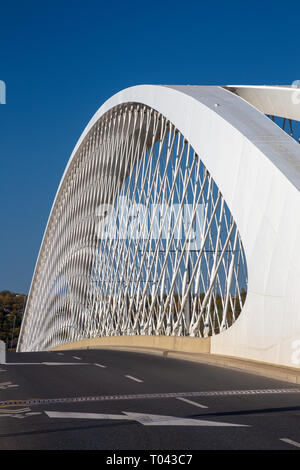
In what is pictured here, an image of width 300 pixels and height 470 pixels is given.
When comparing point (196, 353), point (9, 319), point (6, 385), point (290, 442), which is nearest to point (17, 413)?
point (290, 442)

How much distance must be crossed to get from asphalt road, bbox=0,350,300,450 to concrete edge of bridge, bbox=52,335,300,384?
0.35 metres

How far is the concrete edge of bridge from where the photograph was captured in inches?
613

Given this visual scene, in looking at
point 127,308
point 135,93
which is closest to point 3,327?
point 127,308

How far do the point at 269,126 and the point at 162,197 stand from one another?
1366cm

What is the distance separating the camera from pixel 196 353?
2317cm

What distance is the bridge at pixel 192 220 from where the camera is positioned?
18.3 m

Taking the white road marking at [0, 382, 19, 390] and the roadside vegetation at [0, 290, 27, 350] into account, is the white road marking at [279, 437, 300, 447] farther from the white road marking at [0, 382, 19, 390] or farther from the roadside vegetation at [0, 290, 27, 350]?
the roadside vegetation at [0, 290, 27, 350]

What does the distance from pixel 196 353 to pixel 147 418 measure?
14.1 m

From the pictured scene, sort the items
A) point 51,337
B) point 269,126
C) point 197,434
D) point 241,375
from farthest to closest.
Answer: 1. point 51,337
2. point 269,126
3. point 241,375
4. point 197,434

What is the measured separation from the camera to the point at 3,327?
150 metres

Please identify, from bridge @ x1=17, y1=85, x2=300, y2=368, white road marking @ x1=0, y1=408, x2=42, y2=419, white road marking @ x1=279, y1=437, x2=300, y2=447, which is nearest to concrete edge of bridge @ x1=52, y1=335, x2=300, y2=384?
bridge @ x1=17, y1=85, x2=300, y2=368

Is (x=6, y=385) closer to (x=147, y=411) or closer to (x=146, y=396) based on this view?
(x=146, y=396)

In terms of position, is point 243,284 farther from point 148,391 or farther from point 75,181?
point 75,181
